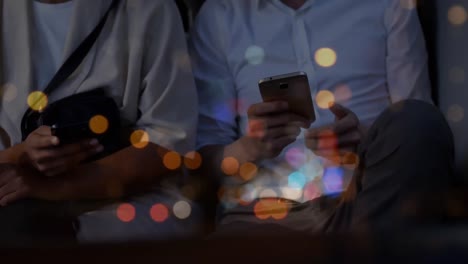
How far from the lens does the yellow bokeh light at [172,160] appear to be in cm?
132

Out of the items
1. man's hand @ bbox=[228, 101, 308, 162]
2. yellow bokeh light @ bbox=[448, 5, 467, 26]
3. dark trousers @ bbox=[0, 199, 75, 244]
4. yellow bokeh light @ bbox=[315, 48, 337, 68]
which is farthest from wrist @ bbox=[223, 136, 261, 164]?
yellow bokeh light @ bbox=[448, 5, 467, 26]

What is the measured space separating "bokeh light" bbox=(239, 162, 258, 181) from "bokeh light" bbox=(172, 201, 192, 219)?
0.38 feet

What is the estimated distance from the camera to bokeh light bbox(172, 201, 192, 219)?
1307 mm

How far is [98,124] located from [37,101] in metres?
0.13

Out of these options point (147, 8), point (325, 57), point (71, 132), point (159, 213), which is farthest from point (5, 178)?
point (325, 57)

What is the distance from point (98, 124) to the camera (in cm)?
124

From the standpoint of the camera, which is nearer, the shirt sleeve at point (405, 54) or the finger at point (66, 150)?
the finger at point (66, 150)

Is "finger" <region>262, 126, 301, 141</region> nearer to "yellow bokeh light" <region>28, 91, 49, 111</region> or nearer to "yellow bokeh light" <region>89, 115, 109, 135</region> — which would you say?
"yellow bokeh light" <region>89, 115, 109, 135</region>

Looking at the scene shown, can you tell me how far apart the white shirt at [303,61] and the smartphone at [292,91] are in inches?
4.9

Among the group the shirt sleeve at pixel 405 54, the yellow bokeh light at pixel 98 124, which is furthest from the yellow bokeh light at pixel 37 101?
the shirt sleeve at pixel 405 54

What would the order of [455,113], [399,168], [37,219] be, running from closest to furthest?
[399,168]
[37,219]
[455,113]

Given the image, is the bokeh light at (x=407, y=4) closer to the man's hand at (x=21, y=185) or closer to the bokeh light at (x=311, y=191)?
the bokeh light at (x=311, y=191)

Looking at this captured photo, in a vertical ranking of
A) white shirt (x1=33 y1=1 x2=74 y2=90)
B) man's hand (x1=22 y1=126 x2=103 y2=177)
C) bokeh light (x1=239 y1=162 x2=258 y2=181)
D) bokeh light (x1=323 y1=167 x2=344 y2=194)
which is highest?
white shirt (x1=33 y1=1 x2=74 y2=90)

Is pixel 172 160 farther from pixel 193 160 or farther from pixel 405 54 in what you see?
pixel 405 54
